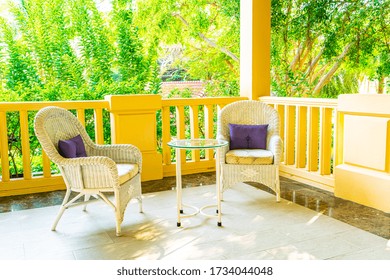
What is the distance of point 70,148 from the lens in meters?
3.33

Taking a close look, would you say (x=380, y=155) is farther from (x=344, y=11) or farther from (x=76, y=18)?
(x=76, y=18)

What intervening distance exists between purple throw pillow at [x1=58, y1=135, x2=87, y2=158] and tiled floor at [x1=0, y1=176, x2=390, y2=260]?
59 cm

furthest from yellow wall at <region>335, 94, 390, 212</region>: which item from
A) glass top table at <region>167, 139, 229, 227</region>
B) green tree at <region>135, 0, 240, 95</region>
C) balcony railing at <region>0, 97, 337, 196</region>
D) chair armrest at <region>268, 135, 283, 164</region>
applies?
green tree at <region>135, 0, 240, 95</region>

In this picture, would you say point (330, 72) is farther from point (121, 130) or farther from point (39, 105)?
point (39, 105)

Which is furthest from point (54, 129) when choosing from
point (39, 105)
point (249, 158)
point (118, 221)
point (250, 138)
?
point (250, 138)

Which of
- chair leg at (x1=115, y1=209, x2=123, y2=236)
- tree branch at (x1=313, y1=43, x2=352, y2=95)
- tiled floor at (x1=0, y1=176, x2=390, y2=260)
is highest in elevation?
tree branch at (x1=313, y1=43, x2=352, y2=95)

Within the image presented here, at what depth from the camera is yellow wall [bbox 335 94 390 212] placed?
11.8 ft

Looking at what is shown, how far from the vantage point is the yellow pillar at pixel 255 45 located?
5207 millimetres

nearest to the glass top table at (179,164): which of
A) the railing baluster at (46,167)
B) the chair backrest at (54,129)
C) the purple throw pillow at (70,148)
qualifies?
the purple throw pillow at (70,148)

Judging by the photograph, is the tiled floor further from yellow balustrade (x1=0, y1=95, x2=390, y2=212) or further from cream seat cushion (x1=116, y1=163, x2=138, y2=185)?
cream seat cushion (x1=116, y1=163, x2=138, y2=185)

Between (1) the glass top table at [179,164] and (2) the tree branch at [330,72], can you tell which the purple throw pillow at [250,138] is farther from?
(2) the tree branch at [330,72]

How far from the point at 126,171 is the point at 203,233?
0.82 m

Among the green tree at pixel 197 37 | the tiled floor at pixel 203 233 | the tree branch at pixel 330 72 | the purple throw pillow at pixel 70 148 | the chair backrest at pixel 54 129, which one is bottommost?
the tiled floor at pixel 203 233

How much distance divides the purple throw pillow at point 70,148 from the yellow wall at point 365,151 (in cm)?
255
